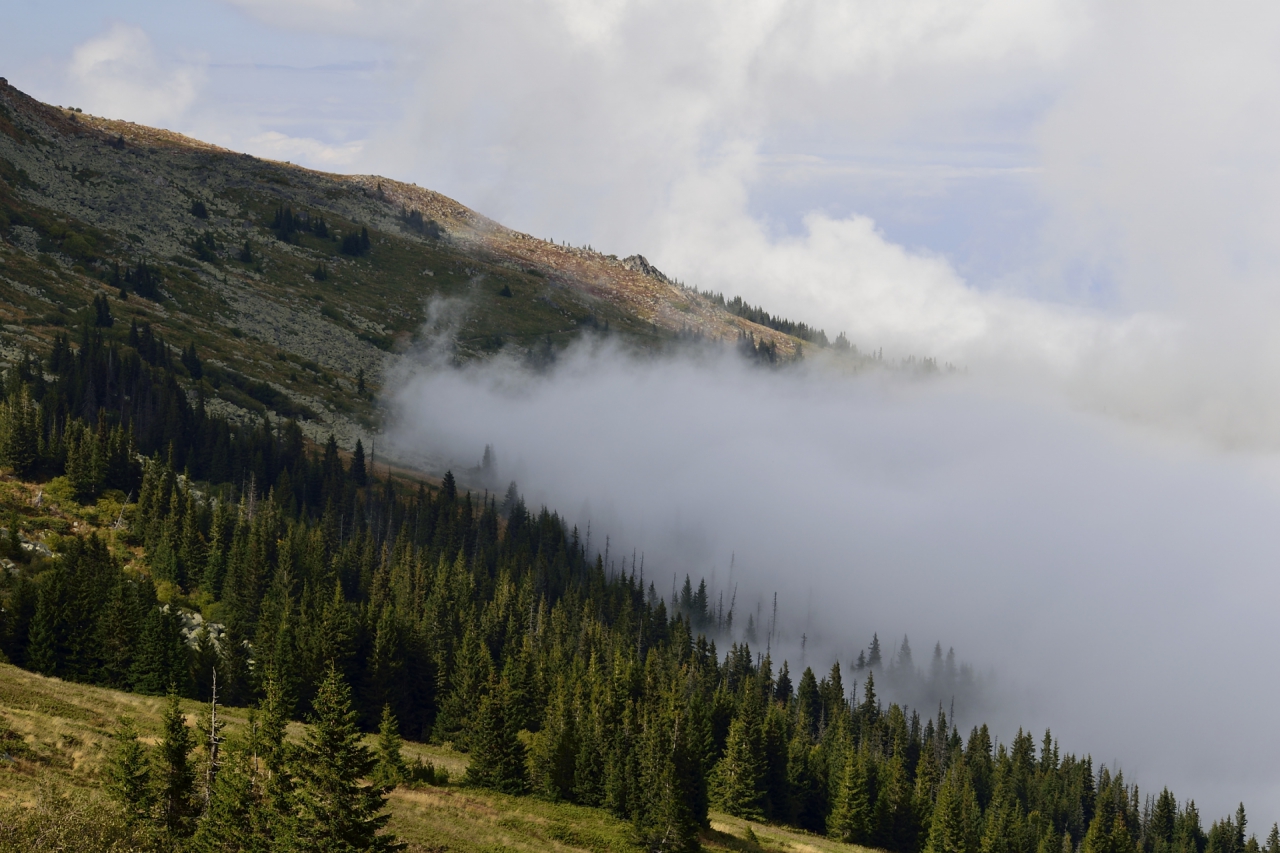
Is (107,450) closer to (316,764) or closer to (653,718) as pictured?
(653,718)

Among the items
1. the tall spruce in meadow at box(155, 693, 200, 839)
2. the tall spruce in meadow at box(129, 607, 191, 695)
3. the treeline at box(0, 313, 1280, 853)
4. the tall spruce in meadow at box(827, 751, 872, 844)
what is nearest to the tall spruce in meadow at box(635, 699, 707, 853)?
the treeline at box(0, 313, 1280, 853)

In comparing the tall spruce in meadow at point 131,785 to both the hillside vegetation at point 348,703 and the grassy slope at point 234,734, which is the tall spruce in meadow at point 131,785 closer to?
the hillside vegetation at point 348,703

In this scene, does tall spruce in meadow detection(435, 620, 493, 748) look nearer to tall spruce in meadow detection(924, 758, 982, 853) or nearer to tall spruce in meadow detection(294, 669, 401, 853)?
tall spruce in meadow detection(924, 758, 982, 853)

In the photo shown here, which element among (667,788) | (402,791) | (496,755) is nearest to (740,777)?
(496,755)

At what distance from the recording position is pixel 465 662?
111812 millimetres

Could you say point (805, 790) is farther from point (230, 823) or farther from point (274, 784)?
point (230, 823)

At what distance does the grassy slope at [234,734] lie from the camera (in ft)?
180

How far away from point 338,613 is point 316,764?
62.9 metres

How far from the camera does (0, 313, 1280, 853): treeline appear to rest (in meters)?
88.6

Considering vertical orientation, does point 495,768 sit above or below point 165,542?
below

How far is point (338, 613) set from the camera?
107m

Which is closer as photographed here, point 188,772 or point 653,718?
point 188,772

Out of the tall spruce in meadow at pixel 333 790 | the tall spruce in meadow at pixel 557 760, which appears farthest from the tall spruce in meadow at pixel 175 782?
the tall spruce in meadow at pixel 557 760

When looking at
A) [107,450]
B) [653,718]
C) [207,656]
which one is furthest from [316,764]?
[107,450]
